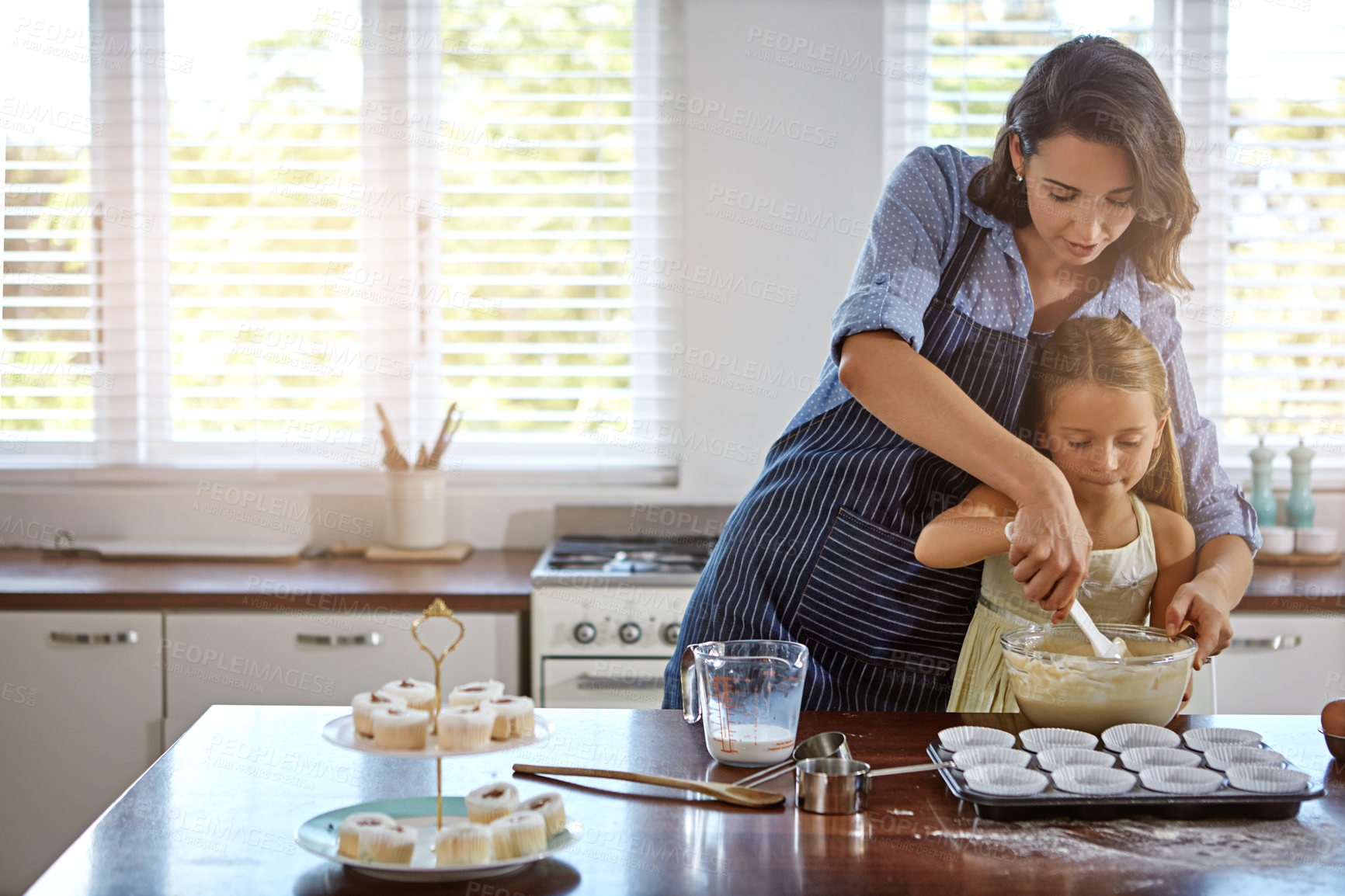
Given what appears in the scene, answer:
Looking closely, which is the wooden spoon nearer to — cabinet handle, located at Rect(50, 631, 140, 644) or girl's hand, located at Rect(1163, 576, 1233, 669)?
girl's hand, located at Rect(1163, 576, 1233, 669)

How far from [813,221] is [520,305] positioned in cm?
78

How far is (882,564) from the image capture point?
4.90 feet

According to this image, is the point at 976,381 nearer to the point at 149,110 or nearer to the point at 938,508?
the point at 938,508

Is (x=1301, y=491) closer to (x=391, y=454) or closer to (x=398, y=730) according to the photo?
(x=391, y=454)

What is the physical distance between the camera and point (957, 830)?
39.1 inches

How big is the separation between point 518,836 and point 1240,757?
712mm

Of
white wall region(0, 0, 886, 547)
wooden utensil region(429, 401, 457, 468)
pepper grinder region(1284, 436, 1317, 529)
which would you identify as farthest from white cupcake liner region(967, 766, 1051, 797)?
pepper grinder region(1284, 436, 1317, 529)

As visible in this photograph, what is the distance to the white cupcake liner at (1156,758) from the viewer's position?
43.5 inches

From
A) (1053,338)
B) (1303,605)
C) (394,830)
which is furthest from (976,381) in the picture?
(1303,605)

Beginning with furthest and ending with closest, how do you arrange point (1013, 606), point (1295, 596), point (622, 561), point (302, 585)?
1. point (622, 561)
2. point (302, 585)
3. point (1295, 596)
4. point (1013, 606)

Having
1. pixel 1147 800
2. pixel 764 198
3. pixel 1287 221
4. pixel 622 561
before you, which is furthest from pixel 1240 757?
pixel 1287 221

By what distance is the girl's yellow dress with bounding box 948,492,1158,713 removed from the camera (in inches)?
57.7

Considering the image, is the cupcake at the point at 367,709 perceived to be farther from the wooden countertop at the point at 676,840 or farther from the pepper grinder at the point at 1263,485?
the pepper grinder at the point at 1263,485

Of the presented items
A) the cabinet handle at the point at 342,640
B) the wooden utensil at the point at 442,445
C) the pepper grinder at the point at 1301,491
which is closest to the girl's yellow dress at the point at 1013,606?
the cabinet handle at the point at 342,640
